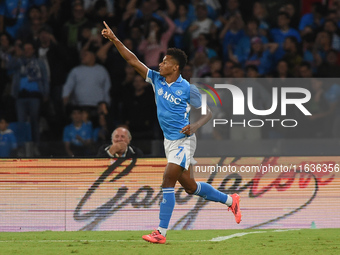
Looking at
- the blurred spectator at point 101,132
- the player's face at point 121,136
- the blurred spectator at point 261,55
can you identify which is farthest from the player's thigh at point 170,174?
the blurred spectator at point 261,55

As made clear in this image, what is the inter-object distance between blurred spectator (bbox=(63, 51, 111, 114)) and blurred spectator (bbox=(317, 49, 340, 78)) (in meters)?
3.85

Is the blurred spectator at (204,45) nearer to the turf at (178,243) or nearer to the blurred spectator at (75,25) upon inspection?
the blurred spectator at (75,25)

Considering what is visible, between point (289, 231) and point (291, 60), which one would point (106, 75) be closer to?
point (291, 60)

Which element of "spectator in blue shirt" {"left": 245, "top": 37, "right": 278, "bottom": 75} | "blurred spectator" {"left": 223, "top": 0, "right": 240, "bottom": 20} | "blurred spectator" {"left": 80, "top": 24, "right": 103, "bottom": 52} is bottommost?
"spectator in blue shirt" {"left": 245, "top": 37, "right": 278, "bottom": 75}

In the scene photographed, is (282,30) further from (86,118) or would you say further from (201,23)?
(86,118)

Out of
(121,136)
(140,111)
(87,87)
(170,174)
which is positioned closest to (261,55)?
(140,111)

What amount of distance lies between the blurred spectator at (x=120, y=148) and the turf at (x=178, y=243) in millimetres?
1264

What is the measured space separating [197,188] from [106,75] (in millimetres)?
4841

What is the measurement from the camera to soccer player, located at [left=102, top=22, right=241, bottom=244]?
730cm

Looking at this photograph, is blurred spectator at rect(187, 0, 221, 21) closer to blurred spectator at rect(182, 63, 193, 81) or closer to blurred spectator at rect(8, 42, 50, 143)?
blurred spectator at rect(182, 63, 193, 81)

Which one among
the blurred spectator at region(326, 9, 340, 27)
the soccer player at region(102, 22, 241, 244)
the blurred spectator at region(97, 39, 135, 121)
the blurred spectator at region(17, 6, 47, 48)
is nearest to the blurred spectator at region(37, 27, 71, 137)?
the blurred spectator at region(17, 6, 47, 48)

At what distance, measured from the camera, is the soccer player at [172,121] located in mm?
7301

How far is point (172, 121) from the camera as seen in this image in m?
7.40
